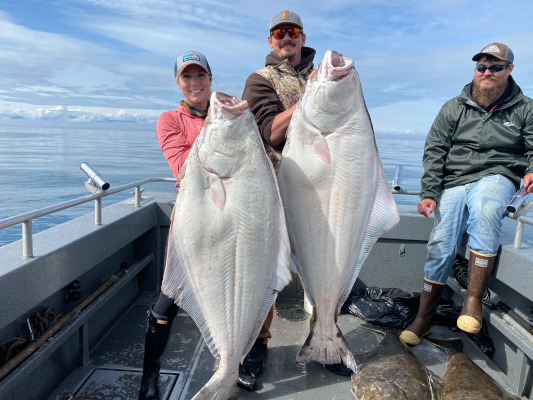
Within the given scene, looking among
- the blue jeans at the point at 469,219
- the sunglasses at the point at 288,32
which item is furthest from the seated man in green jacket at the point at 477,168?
the sunglasses at the point at 288,32

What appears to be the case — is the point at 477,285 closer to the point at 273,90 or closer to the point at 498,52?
the point at 498,52

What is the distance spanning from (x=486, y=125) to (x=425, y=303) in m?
1.51

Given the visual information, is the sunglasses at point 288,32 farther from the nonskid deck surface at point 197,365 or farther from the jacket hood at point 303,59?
the nonskid deck surface at point 197,365

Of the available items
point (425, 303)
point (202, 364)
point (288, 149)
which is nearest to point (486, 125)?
point (425, 303)

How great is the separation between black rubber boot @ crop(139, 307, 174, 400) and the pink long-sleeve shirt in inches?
33.3

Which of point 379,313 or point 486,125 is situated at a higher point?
point 486,125

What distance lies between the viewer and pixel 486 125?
313 centimetres

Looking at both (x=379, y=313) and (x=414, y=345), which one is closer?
(x=414, y=345)

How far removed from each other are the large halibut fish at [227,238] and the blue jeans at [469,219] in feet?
5.85

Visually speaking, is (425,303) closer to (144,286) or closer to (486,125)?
(486,125)

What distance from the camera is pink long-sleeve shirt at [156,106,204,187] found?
2270mm

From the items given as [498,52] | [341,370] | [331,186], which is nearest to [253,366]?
[341,370]

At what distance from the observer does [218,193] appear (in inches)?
68.9

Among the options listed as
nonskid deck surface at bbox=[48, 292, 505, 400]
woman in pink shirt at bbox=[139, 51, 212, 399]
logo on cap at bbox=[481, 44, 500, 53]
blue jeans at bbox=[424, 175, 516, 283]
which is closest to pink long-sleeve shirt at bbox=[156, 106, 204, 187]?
woman in pink shirt at bbox=[139, 51, 212, 399]
